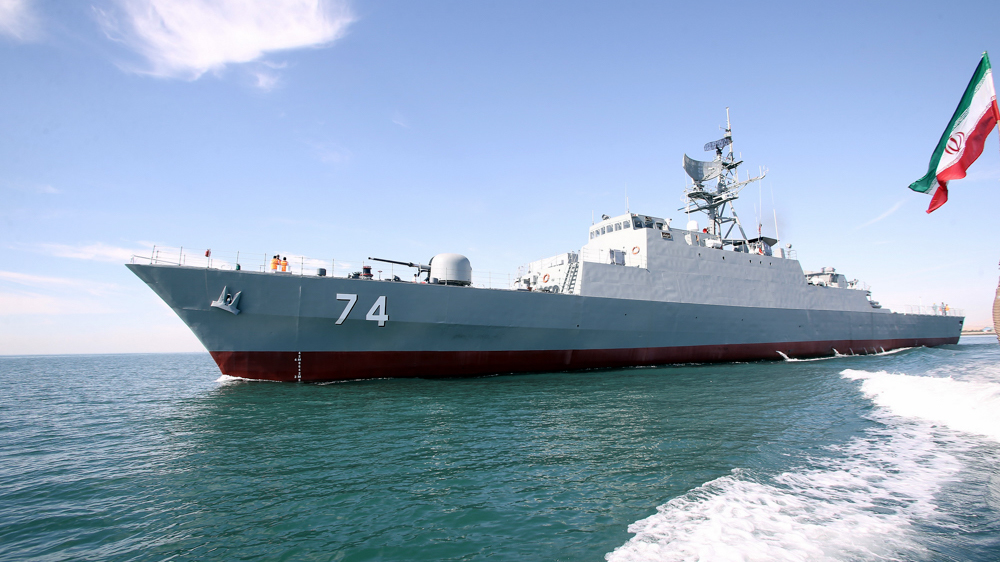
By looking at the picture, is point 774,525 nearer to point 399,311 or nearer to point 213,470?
point 213,470

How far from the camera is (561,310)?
14953mm

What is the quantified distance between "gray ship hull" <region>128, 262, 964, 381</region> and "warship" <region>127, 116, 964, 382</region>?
0.04 m

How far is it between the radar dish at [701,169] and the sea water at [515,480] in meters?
14.5

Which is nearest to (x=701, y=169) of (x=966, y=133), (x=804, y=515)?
(x=966, y=133)

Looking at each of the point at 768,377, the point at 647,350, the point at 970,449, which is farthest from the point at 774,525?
the point at 647,350

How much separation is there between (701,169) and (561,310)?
42.9 feet

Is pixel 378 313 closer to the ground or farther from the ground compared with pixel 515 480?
farther from the ground

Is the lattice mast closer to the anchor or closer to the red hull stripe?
the red hull stripe

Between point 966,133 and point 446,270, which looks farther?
point 446,270

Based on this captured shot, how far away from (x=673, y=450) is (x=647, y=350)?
11.6 metres

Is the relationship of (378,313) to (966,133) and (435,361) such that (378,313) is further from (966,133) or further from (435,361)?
(966,133)

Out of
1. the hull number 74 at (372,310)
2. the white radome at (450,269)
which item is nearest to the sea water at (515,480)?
the hull number 74 at (372,310)

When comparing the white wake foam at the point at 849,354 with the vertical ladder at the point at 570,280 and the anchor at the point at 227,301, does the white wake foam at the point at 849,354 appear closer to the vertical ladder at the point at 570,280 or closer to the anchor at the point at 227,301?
the vertical ladder at the point at 570,280

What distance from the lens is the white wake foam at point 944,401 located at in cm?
704
